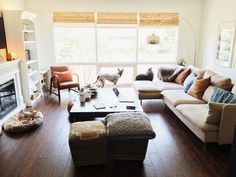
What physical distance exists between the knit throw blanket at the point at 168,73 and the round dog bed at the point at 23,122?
3.12m

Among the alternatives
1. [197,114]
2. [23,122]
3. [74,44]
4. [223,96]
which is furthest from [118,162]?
[74,44]

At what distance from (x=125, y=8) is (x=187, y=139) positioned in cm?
417

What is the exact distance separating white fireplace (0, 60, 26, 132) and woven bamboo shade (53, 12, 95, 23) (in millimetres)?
2084

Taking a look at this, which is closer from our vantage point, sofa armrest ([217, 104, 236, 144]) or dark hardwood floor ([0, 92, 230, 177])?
dark hardwood floor ([0, 92, 230, 177])

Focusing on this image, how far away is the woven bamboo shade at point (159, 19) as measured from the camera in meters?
6.04

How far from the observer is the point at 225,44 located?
4.92 m

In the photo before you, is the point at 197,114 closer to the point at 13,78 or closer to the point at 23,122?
the point at 23,122

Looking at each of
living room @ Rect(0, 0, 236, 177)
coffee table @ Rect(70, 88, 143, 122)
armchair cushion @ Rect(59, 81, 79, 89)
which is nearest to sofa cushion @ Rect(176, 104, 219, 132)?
living room @ Rect(0, 0, 236, 177)

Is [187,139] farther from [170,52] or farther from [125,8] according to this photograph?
[125,8]

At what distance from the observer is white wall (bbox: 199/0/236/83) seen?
4.76 metres

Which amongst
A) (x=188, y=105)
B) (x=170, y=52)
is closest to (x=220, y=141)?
(x=188, y=105)

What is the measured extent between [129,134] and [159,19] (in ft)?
15.0

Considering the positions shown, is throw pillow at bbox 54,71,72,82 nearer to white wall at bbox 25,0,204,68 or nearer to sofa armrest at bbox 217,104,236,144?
white wall at bbox 25,0,204,68

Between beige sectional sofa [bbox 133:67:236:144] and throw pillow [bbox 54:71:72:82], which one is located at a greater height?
throw pillow [bbox 54:71:72:82]
